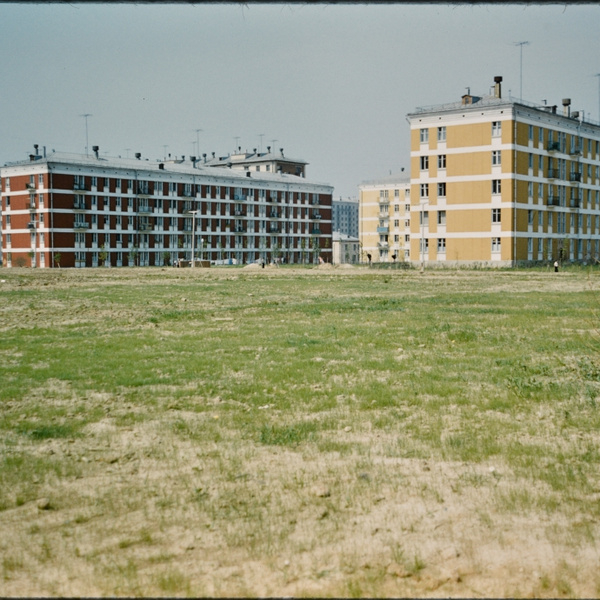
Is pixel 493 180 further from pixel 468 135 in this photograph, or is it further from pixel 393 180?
pixel 393 180

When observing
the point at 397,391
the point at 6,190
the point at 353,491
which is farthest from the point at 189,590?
the point at 6,190

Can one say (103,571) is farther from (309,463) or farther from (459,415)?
(459,415)

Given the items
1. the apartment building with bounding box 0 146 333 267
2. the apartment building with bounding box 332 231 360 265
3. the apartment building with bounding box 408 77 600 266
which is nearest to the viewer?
the apartment building with bounding box 408 77 600 266

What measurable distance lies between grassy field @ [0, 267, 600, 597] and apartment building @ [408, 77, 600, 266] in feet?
171

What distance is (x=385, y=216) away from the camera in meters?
119

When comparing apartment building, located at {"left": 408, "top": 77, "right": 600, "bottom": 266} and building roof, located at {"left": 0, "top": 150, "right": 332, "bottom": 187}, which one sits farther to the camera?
building roof, located at {"left": 0, "top": 150, "right": 332, "bottom": 187}

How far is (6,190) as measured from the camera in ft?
325

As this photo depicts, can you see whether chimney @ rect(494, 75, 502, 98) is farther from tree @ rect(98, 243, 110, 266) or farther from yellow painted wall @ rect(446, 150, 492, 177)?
tree @ rect(98, 243, 110, 266)

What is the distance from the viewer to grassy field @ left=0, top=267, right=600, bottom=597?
5.30 meters

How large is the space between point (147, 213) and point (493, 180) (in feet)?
173

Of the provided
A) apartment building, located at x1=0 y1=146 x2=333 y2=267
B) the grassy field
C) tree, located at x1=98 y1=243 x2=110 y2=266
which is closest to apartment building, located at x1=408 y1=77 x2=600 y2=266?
apartment building, located at x1=0 y1=146 x2=333 y2=267

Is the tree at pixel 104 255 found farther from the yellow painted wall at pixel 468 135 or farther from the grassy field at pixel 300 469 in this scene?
the grassy field at pixel 300 469

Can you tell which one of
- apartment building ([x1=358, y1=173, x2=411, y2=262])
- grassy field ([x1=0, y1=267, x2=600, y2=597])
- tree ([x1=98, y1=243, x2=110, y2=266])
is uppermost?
apartment building ([x1=358, y1=173, x2=411, y2=262])

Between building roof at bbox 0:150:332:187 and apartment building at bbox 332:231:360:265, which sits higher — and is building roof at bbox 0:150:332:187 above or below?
above
